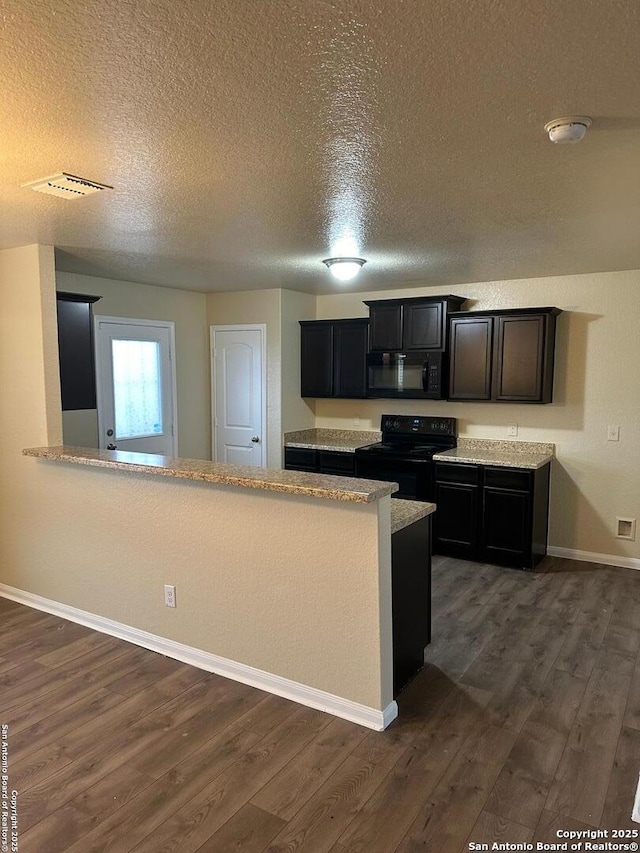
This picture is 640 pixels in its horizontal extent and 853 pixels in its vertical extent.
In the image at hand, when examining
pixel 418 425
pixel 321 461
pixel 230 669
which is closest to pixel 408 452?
pixel 418 425

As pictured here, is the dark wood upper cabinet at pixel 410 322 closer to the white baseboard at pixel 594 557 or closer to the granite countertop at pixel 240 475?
the white baseboard at pixel 594 557

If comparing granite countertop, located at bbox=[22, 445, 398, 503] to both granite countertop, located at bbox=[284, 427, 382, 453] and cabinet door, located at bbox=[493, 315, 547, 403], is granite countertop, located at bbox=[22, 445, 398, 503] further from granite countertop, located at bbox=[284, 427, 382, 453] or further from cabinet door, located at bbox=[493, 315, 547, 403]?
cabinet door, located at bbox=[493, 315, 547, 403]

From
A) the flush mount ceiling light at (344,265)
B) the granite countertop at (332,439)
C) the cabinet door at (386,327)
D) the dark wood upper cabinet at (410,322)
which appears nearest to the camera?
the flush mount ceiling light at (344,265)

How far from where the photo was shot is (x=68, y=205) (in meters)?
2.77

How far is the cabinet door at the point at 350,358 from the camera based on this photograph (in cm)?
568

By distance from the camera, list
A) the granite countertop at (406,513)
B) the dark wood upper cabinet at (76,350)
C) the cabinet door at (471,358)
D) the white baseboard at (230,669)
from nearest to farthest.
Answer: the white baseboard at (230,669) → the granite countertop at (406,513) → the dark wood upper cabinet at (76,350) → the cabinet door at (471,358)

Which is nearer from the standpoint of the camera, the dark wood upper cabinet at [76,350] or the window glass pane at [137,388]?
the dark wood upper cabinet at [76,350]

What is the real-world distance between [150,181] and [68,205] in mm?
605

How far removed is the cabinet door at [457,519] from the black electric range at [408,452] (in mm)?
138

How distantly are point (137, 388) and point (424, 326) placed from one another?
272cm

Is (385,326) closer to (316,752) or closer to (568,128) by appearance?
(568,128)

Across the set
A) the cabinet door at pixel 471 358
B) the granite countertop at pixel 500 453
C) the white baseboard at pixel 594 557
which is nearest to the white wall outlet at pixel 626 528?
the white baseboard at pixel 594 557

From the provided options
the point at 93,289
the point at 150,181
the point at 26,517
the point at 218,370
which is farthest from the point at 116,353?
the point at 150,181

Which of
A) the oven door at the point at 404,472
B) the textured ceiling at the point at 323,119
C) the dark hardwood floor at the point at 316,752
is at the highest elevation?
the textured ceiling at the point at 323,119
